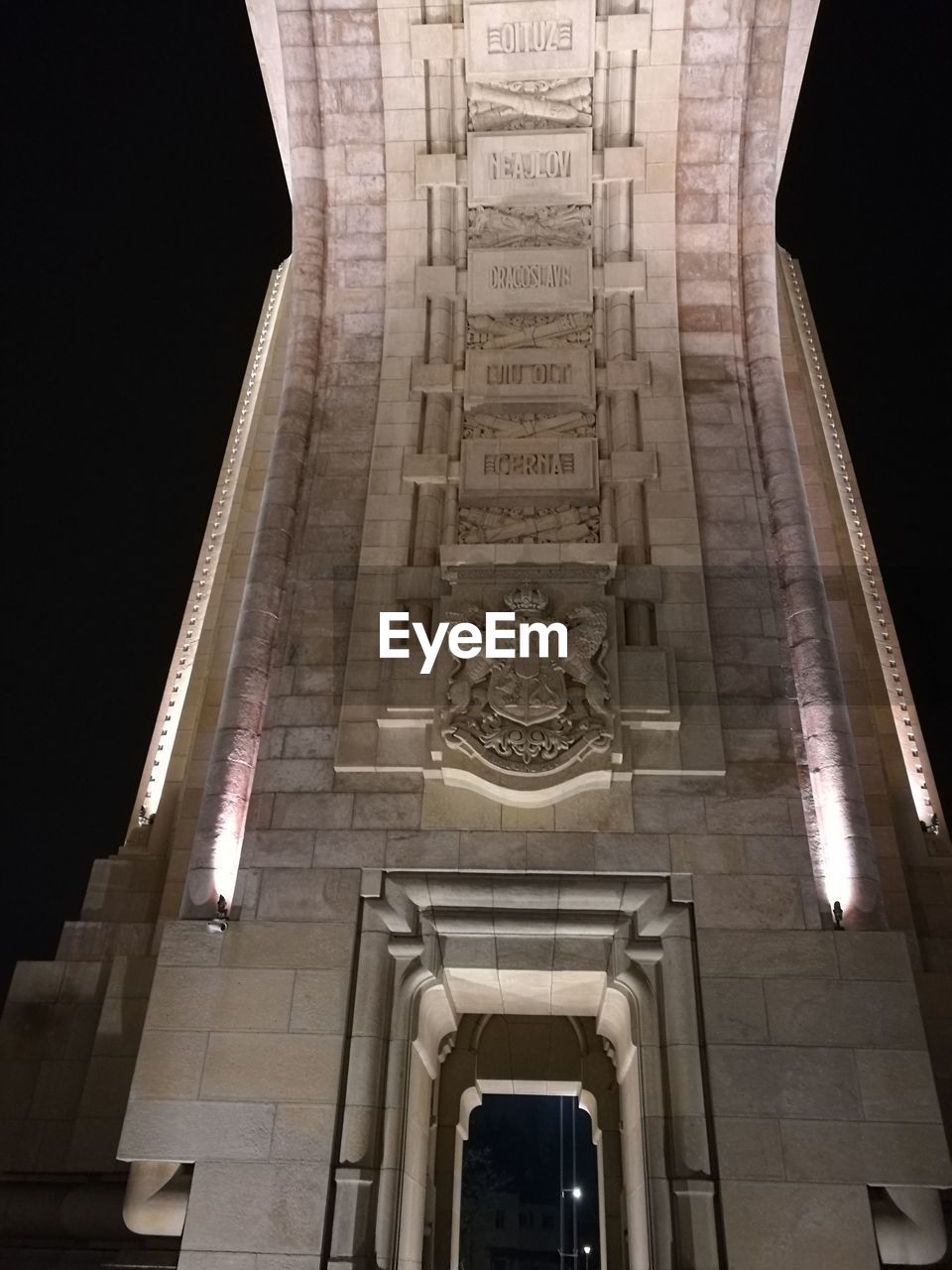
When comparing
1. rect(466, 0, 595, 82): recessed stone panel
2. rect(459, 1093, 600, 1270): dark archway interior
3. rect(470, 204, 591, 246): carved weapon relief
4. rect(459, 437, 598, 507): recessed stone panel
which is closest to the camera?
rect(459, 437, 598, 507): recessed stone panel

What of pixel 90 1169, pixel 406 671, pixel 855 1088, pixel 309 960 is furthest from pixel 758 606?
pixel 90 1169

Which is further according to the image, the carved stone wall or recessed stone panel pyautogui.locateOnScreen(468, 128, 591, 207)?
recessed stone panel pyautogui.locateOnScreen(468, 128, 591, 207)

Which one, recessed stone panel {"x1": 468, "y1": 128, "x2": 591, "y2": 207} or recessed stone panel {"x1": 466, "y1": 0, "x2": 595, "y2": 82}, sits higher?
recessed stone panel {"x1": 466, "y1": 0, "x2": 595, "y2": 82}

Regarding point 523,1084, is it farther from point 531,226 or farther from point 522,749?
point 531,226

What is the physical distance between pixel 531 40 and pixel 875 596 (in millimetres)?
6698

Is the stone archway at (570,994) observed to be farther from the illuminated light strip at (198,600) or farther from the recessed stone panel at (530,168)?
the recessed stone panel at (530,168)

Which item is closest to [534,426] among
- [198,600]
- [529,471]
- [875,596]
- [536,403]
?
[536,403]

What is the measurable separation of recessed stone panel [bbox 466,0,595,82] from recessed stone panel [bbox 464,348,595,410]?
2922mm

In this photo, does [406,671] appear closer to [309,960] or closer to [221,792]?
[221,792]

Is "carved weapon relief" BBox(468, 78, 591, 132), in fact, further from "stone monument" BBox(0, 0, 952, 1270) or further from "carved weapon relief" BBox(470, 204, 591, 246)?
"carved weapon relief" BBox(470, 204, 591, 246)

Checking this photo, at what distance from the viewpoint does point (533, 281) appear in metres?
9.52

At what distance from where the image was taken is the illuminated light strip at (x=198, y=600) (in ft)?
27.9

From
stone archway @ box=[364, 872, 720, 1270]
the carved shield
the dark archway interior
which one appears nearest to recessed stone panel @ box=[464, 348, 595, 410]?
the carved shield

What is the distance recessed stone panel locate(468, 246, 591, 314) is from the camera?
946 centimetres
